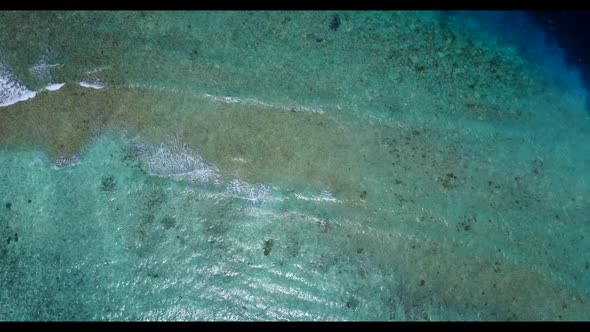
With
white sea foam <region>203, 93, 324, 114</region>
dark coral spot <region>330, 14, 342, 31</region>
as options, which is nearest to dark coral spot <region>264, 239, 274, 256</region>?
white sea foam <region>203, 93, 324, 114</region>

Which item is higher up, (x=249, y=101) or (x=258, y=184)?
(x=249, y=101)

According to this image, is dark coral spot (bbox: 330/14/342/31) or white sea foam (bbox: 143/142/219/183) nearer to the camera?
white sea foam (bbox: 143/142/219/183)

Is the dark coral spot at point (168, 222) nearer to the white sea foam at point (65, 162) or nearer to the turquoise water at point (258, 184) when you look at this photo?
the turquoise water at point (258, 184)

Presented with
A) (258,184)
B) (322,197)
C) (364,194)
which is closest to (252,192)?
(258,184)

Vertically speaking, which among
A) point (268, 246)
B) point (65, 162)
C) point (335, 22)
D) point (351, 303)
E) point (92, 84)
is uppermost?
point (335, 22)

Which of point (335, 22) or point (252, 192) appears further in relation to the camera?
point (335, 22)

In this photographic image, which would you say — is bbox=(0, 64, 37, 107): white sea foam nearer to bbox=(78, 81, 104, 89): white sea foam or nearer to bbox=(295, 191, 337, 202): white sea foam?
bbox=(78, 81, 104, 89): white sea foam

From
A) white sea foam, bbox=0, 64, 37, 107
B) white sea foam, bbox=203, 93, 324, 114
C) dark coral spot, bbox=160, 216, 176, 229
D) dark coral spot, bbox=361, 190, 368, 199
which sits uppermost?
white sea foam, bbox=203, 93, 324, 114

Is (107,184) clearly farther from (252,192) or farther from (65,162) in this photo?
(252,192)
